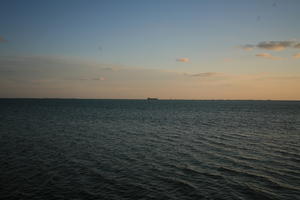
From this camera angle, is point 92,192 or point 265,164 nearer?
point 92,192

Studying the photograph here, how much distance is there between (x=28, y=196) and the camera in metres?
13.0

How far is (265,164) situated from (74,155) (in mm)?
18002

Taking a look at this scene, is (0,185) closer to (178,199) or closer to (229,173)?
(178,199)

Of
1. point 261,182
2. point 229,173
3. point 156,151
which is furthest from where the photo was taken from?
point 156,151

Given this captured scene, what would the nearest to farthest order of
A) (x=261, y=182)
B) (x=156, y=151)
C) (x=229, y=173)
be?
(x=261, y=182) → (x=229, y=173) → (x=156, y=151)

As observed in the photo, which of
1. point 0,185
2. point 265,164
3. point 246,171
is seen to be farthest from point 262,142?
point 0,185

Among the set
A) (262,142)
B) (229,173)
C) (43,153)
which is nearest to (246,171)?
(229,173)

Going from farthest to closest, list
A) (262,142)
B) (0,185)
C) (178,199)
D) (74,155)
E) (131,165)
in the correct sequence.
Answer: (262,142), (74,155), (131,165), (0,185), (178,199)

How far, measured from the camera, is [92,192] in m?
13.7

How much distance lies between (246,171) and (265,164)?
3.20 m

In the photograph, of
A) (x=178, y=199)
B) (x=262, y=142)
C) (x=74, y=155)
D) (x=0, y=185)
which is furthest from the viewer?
(x=262, y=142)

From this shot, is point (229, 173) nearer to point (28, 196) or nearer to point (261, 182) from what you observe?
A: point (261, 182)

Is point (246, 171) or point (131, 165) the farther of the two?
point (131, 165)

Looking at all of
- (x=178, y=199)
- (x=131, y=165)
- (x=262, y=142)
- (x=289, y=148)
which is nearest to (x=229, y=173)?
(x=178, y=199)
